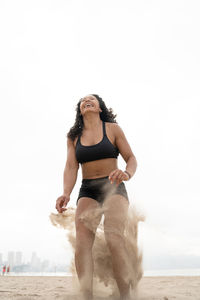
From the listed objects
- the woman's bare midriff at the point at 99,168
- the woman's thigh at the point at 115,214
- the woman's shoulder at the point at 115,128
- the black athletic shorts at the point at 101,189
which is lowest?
the woman's thigh at the point at 115,214

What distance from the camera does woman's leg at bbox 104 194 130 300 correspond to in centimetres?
240

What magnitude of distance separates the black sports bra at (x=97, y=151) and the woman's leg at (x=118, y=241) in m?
0.49

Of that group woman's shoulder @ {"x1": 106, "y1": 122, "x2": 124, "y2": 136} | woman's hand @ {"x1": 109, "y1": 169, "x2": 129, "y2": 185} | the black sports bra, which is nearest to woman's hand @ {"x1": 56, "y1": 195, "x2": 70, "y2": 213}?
the black sports bra

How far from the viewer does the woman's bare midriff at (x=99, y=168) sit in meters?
2.82

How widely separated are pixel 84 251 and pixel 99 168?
0.81 meters

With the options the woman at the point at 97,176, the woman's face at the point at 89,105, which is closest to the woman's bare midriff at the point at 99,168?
the woman at the point at 97,176

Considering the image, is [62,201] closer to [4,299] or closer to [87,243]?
[87,243]

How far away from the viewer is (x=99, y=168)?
9.30ft

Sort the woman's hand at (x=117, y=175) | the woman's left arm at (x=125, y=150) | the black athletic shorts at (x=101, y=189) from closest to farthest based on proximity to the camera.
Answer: the woman's hand at (x=117, y=175) → the black athletic shorts at (x=101, y=189) → the woman's left arm at (x=125, y=150)

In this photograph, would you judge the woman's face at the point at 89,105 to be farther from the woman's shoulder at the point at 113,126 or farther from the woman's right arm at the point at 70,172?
the woman's right arm at the point at 70,172

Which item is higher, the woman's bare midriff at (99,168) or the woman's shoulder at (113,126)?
the woman's shoulder at (113,126)

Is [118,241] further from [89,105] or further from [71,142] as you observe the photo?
[89,105]

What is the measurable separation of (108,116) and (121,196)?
1172 millimetres

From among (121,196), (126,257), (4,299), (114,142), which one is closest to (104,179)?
(121,196)
